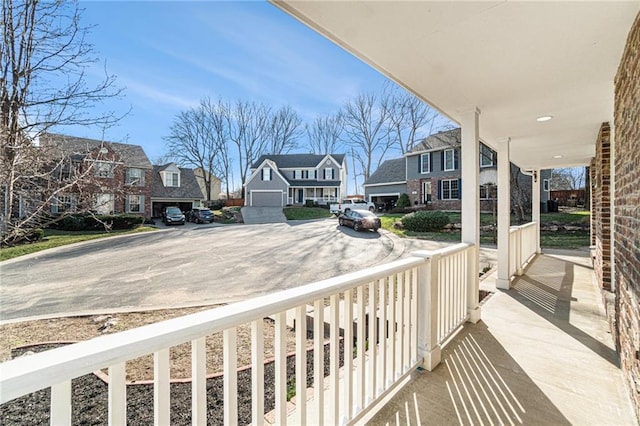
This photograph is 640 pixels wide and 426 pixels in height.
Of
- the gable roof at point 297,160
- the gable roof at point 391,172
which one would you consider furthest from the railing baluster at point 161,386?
the gable roof at point 297,160

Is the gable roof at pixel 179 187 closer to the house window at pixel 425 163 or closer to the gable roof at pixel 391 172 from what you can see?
the gable roof at pixel 391 172

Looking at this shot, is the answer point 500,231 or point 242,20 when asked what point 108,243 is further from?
point 500,231

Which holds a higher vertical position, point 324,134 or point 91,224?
point 324,134

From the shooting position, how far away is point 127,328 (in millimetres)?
3869

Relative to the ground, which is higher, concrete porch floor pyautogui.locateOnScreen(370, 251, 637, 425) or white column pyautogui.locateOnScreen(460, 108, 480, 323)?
white column pyautogui.locateOnScreen(460, 108, 480, 323)

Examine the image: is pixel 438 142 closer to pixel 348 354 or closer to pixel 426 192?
pixel 426 192

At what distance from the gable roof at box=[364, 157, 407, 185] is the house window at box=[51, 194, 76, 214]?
22.6 m

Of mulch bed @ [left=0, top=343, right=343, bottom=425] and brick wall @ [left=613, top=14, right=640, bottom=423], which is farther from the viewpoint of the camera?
mulch bed @ [left=0, top=343, right=343, bottom=425]

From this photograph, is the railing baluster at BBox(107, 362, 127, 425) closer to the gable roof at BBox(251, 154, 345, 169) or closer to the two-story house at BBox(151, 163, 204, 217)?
the two-story house at BBox(151, 163, 204, 217)

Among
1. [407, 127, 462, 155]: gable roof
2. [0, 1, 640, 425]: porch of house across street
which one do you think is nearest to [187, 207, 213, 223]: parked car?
[407, 127, 462, 155]: gable roof

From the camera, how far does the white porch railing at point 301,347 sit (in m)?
0.77

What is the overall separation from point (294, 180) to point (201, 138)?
9.46 m

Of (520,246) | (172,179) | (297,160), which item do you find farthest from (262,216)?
(520,246)

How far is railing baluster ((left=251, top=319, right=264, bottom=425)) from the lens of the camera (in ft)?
3.98
